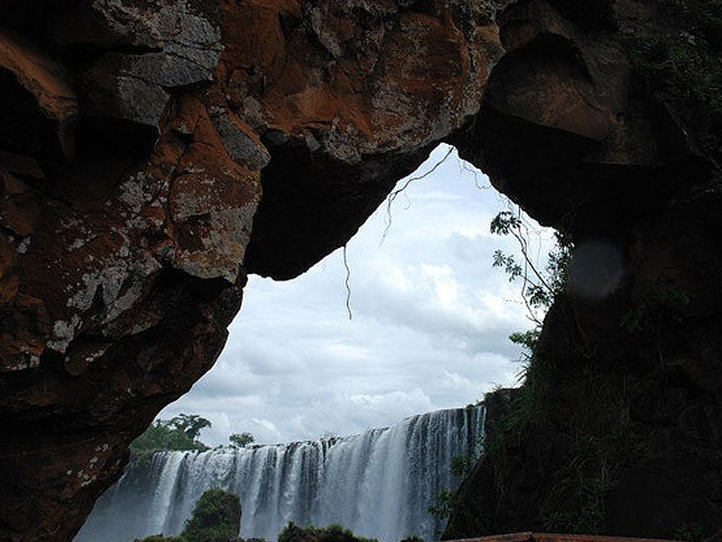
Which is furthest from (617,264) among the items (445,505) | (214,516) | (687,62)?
(214,516)

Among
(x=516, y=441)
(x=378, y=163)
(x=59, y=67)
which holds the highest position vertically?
(x=378, y=163)

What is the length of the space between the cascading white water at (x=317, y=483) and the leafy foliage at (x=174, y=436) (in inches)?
570

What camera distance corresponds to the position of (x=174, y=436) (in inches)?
1676

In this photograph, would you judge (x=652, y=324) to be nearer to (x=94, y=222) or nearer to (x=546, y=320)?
(x=546, y=320)

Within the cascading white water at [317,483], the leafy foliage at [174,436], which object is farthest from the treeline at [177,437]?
the cascading white water at [317,483]

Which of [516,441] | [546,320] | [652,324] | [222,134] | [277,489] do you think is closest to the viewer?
[222,134]

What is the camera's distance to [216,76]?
17.8ft

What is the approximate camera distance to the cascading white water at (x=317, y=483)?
50.1 ft

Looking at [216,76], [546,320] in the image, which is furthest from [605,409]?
[216,76]

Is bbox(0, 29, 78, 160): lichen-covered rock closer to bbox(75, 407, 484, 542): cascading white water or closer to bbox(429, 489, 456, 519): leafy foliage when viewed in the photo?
A: bbox(429, 489, 456, 519): leafy foliage

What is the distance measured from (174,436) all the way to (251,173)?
40.3 m

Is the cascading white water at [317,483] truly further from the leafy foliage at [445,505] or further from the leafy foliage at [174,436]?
the leafy foliage at [174,436]

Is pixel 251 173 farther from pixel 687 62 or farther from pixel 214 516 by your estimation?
pixel 214 516

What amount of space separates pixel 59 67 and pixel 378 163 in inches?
113
